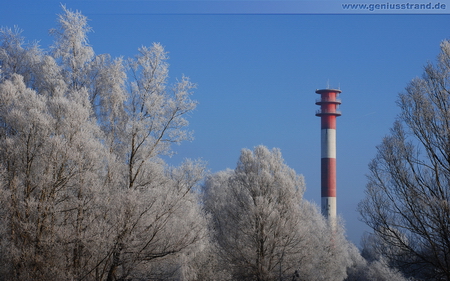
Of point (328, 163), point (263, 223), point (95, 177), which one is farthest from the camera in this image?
point (328, 163)

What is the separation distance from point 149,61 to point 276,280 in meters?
13.5

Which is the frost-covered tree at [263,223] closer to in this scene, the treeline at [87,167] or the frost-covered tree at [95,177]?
the treeline at [87,167]

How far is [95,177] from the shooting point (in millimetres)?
15883

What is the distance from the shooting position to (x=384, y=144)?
17328 millimetres

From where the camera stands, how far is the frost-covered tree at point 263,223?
25.5 metres

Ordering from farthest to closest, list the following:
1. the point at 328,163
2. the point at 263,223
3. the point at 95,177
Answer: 1. the point at 328,163
2. the point at 263,223
3. the point at 95,177

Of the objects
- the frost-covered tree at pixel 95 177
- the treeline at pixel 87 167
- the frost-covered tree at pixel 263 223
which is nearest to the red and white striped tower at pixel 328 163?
the frost-covered tree at pixel 263 223

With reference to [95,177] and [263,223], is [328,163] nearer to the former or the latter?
[263,223]

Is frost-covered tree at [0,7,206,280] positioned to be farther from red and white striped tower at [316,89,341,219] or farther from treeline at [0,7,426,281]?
red and white striped tower at [316,89,341,219]

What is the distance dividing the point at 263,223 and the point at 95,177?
11.6 m

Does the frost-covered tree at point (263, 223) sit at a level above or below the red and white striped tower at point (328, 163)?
below

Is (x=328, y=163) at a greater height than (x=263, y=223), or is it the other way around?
(x=328, y=163)

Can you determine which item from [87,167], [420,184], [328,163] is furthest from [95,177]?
[328,163]

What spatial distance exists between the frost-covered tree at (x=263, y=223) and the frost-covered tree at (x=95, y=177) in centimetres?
699
